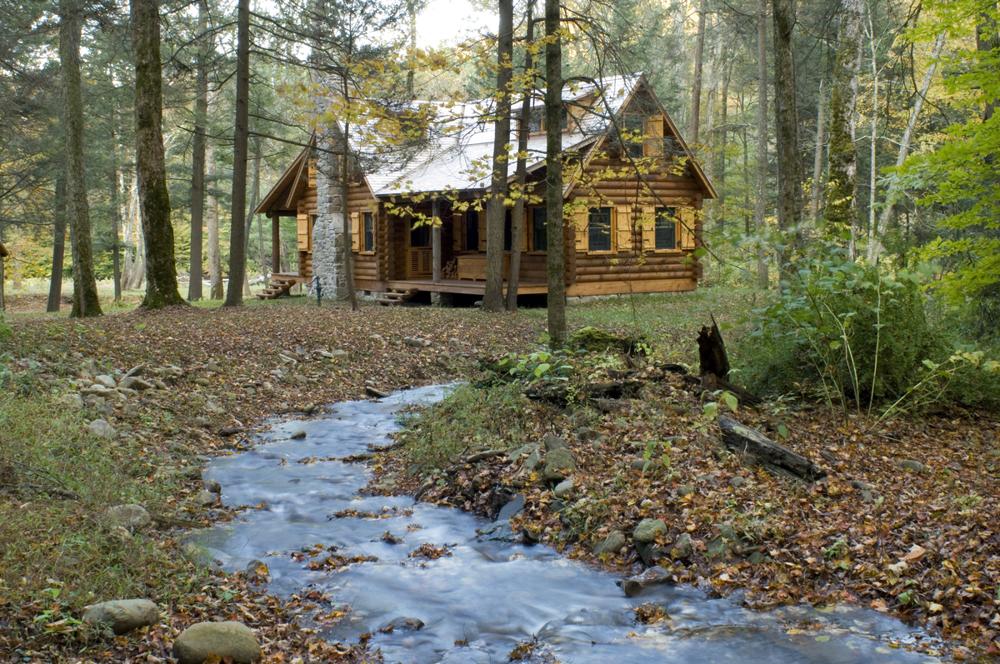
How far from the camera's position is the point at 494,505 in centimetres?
737

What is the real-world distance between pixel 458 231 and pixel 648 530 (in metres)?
23.3

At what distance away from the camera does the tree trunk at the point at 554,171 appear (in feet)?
33.2

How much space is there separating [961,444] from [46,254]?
47.9 metres

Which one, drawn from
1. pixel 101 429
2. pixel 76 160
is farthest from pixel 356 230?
pixel 101 429

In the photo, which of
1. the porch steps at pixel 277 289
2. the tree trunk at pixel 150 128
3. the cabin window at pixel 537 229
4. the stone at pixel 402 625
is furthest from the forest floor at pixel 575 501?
the porch steps at pixel 277 289

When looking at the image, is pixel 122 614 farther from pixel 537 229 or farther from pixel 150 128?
pixel 537 229

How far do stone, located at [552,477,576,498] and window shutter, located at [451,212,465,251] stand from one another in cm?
2197

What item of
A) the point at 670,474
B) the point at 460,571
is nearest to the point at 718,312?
the point at 670,474

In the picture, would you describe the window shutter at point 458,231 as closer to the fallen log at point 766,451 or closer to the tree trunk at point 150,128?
the tree trunk at point 150,128

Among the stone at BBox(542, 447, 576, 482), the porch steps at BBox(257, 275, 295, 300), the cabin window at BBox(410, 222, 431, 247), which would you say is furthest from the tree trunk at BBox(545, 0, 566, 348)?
the porch steps at BBox(257, 275, 295, 300)

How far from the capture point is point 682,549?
5898 mm

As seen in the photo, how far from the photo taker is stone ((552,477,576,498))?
7020mm

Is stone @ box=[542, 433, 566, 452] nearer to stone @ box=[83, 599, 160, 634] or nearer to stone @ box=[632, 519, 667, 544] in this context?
stone @ box=[632, 519, 667, 544]

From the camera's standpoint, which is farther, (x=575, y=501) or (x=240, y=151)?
(x=240, y=151)
